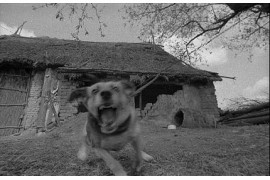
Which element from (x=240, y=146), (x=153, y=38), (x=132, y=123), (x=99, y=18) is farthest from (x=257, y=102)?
(x=99, y=18)

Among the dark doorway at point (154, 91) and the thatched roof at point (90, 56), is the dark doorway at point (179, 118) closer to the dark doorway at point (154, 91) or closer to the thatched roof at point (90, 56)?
the dark doorway at point (154, 91)

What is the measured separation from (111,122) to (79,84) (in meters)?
4.38

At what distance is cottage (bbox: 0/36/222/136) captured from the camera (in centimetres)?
550

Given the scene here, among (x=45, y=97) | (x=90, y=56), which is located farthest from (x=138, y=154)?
(x=90, y=56)

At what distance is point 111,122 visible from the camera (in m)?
1.80

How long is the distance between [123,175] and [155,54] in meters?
6.52

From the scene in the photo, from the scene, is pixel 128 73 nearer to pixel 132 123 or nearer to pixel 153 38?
pixel 153 38

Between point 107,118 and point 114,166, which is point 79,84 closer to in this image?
point 107,118

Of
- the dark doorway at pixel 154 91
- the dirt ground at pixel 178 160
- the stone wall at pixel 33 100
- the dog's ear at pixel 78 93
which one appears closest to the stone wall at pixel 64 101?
the stone wall at pixel 33 100

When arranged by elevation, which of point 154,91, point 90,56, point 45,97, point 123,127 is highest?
point 90,56

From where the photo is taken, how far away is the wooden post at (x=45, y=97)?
5352 millimetres

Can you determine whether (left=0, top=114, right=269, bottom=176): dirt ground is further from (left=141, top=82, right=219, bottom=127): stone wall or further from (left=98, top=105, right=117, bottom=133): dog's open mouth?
(left=141, top=82, right=219, bottom=127): stone wall

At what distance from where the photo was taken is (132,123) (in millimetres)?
1851

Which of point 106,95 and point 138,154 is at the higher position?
→ point 106,95
